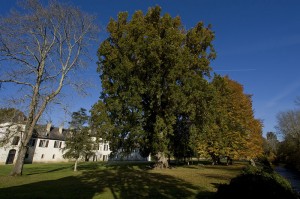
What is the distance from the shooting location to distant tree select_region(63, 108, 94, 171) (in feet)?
102

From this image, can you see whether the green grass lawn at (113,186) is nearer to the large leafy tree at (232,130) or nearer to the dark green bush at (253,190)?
the dark green bush at (253,190)

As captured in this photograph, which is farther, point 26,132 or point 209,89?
point 209,89

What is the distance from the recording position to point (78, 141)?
104 feet

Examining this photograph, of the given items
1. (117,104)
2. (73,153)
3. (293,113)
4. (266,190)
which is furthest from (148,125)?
(293,113)

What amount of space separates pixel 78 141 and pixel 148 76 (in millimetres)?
14514

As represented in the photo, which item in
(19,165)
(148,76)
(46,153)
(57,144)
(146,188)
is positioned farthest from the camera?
(57,144)

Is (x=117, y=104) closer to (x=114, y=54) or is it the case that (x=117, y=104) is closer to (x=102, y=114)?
(x=102, y=114)

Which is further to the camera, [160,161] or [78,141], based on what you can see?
[78,141]

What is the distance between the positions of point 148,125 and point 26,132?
13548 millimetres

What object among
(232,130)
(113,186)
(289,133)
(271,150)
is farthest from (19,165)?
(271,150)

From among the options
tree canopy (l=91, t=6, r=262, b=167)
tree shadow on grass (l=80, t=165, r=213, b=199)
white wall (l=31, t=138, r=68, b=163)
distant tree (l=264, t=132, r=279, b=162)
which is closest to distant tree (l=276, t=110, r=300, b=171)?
distant tree (l=264, t=132, r=279, b=162)

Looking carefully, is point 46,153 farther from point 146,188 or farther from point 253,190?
point 253,190

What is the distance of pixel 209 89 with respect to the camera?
25.8 meters

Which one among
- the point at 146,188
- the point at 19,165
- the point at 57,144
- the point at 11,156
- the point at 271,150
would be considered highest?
the point at 57,144
